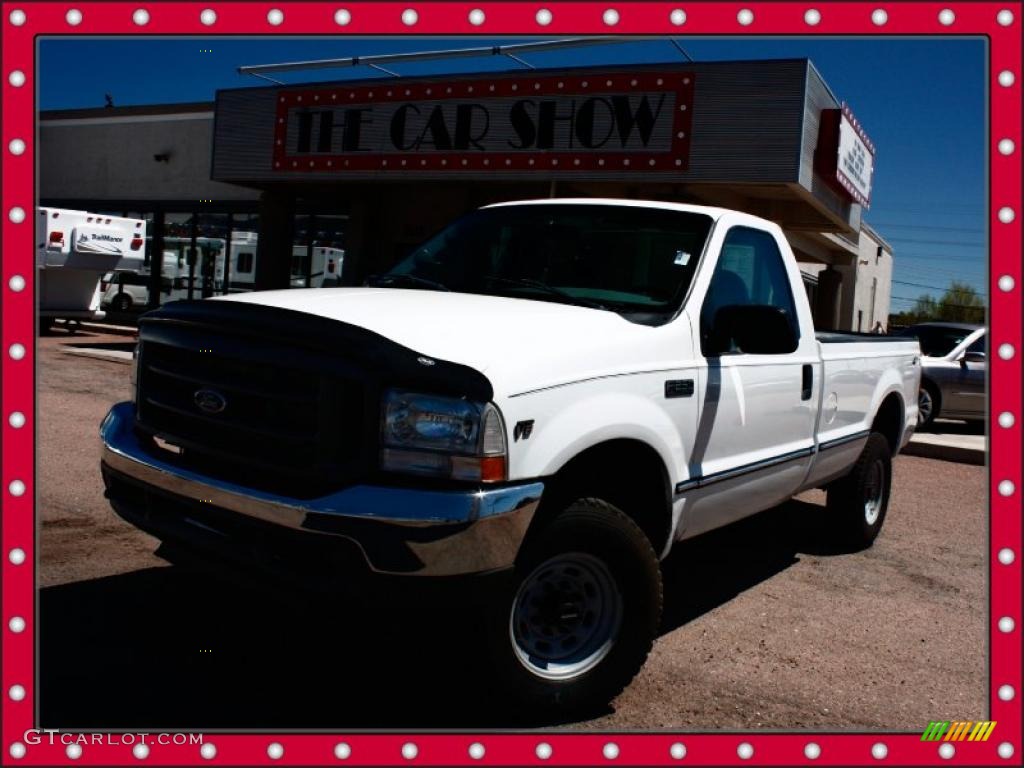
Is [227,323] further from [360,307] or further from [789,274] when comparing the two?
[789,274]

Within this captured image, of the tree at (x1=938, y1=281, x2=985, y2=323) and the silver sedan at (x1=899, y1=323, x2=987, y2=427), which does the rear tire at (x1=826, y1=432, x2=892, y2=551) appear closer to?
the tree at (x1=938, y1=281, x2=985, y2=323)

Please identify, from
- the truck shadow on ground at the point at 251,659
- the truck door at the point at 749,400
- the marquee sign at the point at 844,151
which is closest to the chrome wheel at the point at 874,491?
the truck door at the point at 749,400

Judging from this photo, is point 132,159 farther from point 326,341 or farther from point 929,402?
point 326,341

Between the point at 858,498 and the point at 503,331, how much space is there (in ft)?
11.8

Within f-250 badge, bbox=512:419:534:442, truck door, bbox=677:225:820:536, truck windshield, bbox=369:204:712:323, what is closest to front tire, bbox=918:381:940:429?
truck door, bbox=677:225:820:536

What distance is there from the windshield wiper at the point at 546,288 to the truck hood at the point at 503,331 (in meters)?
0.09

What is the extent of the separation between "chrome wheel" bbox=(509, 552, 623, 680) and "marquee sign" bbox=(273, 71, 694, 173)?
36.1ft

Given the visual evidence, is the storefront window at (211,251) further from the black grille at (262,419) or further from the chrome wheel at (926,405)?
the black grille at (262,419)

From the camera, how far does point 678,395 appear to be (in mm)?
3561

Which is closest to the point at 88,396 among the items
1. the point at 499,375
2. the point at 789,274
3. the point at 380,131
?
the point at 380,131

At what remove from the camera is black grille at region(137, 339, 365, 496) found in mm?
2760

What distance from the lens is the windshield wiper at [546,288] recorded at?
12.4ft

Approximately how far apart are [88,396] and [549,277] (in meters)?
8.21

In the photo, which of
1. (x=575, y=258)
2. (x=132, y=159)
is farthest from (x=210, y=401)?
(x=132, y=159)
